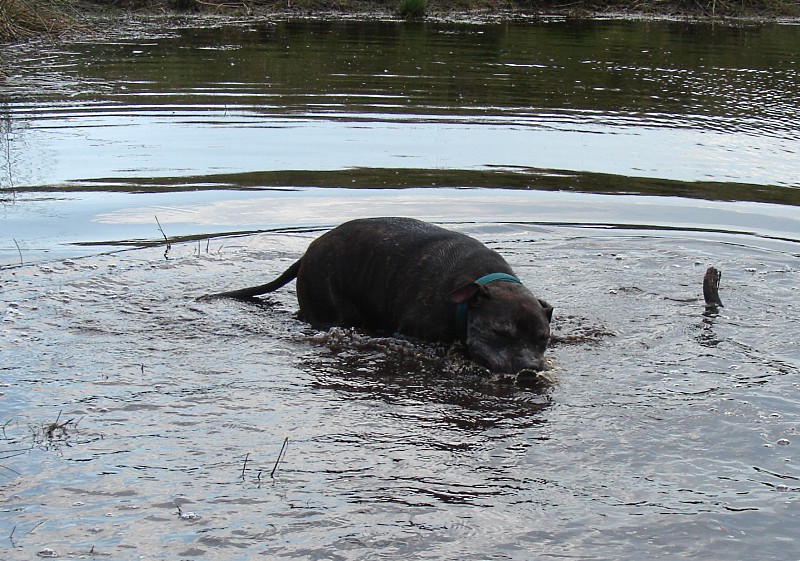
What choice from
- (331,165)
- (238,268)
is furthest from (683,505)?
(331,165)

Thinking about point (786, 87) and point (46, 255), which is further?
point (786, 87)

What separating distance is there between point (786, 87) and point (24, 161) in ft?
43.6

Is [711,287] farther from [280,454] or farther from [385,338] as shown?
[280,454]

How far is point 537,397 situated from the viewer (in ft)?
21.8

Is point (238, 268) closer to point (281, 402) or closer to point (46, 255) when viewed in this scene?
point (46, 255)

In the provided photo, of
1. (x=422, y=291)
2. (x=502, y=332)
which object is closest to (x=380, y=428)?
(x=502, y=332)

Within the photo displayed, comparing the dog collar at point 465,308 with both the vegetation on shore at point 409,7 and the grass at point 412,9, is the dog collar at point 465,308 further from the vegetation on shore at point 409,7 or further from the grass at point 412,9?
the grass at point 412,9

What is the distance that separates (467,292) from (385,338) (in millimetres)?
963

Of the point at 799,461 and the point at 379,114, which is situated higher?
the point at 379,114

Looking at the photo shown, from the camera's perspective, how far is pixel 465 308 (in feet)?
23.4

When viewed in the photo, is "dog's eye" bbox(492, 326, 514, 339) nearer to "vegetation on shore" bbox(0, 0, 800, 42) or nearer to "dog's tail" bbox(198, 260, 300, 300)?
"dog's tail" bbox(198, 260, 300, 300)

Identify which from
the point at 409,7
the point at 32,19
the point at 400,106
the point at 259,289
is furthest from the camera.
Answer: the point at 409,7

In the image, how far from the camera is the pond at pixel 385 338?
5.00 metres

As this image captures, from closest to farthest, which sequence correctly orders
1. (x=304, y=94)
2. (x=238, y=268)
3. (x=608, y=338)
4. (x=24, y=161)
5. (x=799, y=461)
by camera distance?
1. (x=799, y=461)
2. (x=608, y=338)
3. (x=238, y=268)
4. (x=24, y=161)
5. (x=304, y=94)
